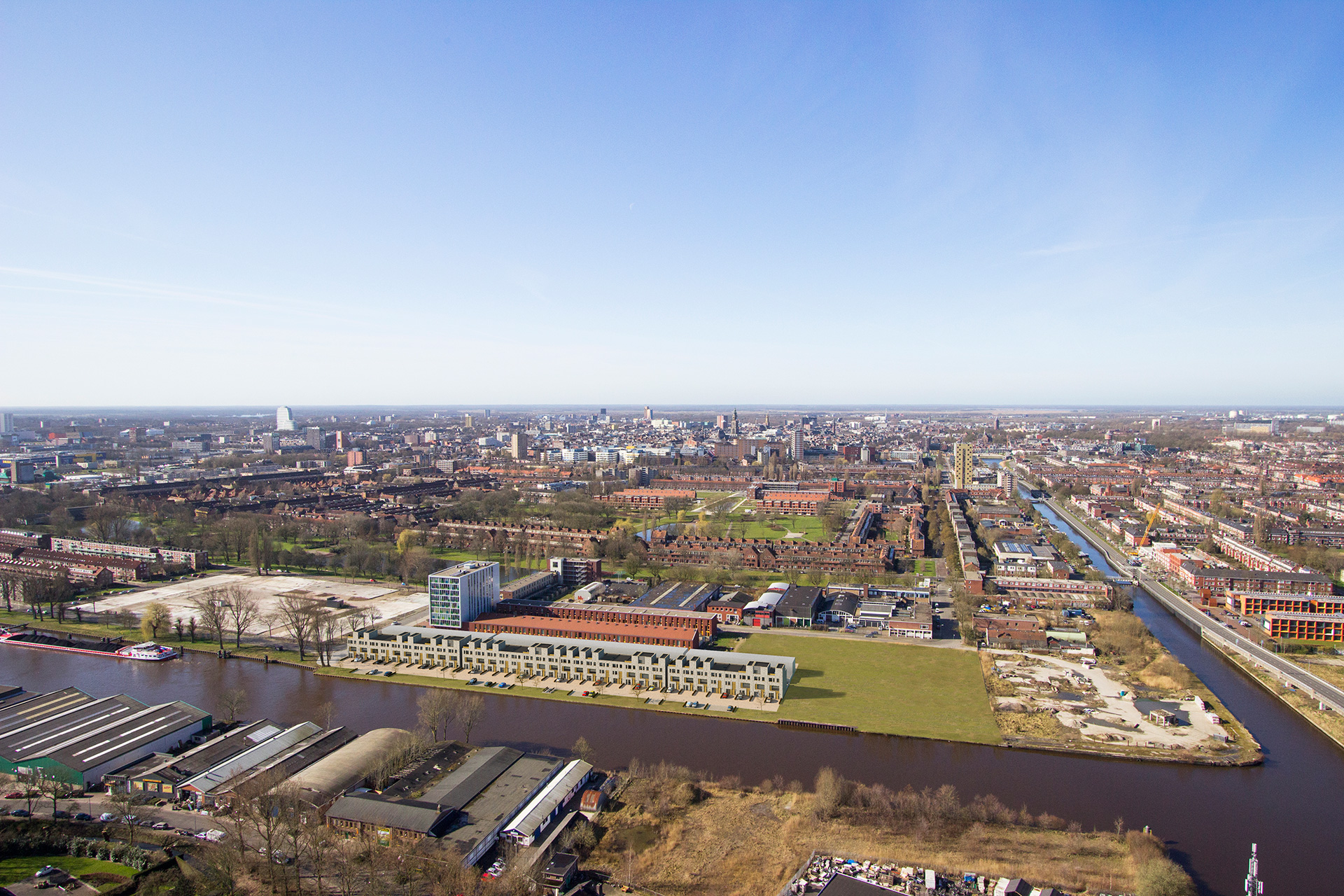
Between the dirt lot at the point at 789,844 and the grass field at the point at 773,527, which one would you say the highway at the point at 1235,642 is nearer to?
the dirt lot at the point at 789,844

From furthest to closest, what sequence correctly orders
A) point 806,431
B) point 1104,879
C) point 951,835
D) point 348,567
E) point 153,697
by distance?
point 806,431
point 348,567
point 153,697
point 951,835
point 1104,879

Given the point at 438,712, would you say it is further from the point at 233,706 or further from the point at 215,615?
the point at 215,615

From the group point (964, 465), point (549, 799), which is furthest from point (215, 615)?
point (964, 465)

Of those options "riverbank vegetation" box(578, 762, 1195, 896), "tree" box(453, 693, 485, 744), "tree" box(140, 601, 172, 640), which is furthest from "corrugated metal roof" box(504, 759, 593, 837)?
"tree" box(140, 601, 172, 640)

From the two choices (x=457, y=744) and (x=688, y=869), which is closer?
(x=688, y=869)

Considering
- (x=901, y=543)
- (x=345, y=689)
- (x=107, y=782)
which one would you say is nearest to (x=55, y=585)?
(x=345, y=689)

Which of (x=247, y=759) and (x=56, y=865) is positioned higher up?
(x=247, y=759)

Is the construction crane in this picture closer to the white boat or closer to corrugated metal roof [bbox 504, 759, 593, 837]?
corrugated metal roof [bbox 504, 759, 593, 837]

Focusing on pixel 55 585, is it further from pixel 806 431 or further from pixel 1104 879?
pixel 806 431

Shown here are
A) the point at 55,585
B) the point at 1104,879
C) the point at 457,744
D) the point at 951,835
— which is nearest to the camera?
the point at 1104,879
